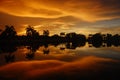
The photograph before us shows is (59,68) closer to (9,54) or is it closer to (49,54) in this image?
(49,54)

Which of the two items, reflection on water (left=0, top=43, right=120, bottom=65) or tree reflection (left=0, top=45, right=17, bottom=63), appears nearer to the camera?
tree reflection (left=0, top=45, right=17, bottom=63)

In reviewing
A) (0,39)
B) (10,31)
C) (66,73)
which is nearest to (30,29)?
(10,31)

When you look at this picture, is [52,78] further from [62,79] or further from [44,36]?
[44,36]

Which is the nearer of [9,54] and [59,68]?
[59,68]

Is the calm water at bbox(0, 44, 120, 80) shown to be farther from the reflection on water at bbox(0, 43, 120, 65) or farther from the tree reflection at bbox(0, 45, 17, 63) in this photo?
the reflection on water at bbox(0, 43, 120, 65)

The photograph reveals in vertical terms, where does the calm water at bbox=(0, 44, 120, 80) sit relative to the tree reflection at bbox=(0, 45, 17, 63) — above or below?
below

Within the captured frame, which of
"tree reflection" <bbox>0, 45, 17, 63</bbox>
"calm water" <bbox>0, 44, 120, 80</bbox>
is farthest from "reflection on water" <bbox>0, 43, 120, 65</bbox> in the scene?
"calm water" <bbox>0, 44, 120, 80</bbox>

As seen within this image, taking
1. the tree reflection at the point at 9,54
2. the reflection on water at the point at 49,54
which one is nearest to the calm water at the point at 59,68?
the tree reflection at the point at 9,54

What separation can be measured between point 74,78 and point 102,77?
344cm

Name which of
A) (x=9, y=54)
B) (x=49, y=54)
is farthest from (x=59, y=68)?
(x=9, y=54)

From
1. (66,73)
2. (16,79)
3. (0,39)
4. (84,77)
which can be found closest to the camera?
(16,79)

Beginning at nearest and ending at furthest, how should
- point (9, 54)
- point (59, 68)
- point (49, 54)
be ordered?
point (59, 68), point (9, 54), point (49, 54)

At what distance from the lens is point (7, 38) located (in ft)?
490

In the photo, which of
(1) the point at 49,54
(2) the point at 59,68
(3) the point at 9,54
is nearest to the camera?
(2) the point at 59,68
